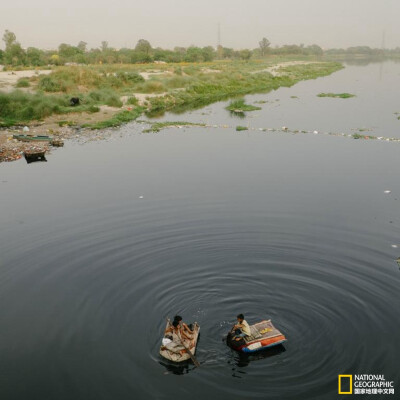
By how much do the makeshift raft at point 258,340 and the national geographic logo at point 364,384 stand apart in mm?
1972

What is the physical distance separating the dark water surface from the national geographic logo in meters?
0.24

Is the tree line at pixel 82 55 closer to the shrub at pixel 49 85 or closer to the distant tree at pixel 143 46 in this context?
the distant tree at pixel 143 46

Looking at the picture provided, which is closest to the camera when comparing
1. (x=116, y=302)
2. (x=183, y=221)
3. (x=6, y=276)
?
(x=116, y=302)

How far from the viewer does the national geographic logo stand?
38.0ft

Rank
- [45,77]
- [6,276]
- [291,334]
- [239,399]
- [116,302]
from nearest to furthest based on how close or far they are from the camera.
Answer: [239,399]
[291,334]
[116,302]
[6,276]
[45,77]

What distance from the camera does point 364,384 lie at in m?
11.8

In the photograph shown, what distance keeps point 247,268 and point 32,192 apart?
1556 centimetres

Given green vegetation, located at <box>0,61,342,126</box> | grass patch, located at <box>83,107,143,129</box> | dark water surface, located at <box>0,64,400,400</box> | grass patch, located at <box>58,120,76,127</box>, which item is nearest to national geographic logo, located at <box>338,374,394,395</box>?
dark water surface, located at <box>0,64,400,400</box>

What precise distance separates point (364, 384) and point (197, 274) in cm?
733

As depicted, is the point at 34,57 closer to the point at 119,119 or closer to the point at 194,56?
the point at 194,56

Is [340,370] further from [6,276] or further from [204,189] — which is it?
[204,189]

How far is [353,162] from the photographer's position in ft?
104

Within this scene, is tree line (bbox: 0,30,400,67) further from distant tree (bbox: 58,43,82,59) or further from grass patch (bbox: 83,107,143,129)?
grass patch (bbox: 83,107,143,129)

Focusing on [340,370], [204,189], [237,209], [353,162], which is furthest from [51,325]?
[353,162]
